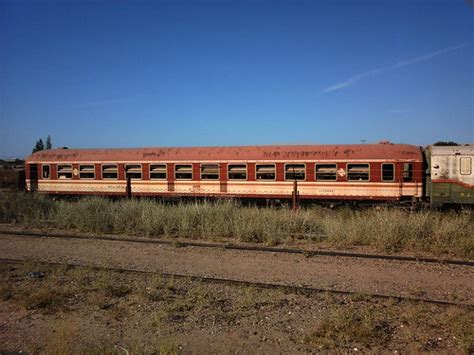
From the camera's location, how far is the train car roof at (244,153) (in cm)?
1750

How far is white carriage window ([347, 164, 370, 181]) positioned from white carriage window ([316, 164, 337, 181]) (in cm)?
57

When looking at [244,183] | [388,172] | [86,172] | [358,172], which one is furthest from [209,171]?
[388,172]

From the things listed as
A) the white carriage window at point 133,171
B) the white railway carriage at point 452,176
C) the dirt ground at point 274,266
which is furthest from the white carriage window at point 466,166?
the white carriage window at point 133,171

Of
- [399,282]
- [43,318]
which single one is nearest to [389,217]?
[399,282]

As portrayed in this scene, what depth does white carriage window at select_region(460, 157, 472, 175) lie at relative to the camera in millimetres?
16422

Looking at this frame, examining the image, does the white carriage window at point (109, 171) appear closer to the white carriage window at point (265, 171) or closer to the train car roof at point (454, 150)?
the white carriage window at point (265, 171)

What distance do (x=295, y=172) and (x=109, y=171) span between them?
960 cm

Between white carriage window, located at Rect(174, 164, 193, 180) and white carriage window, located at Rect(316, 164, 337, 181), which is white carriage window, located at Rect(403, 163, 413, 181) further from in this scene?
white carriage window, located at Rect(174, 164, 193, 180)

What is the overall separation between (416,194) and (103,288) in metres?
13.7

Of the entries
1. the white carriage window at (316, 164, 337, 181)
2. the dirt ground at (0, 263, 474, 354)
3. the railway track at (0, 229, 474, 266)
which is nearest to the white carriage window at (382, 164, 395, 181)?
the white carriage window at (316, 164, 337, 181)

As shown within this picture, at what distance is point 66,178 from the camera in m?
22.8

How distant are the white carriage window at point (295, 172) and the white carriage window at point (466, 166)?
605 centimetres

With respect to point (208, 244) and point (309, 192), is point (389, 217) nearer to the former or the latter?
point (208, 244)

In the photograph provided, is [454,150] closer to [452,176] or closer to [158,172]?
[452,176]
